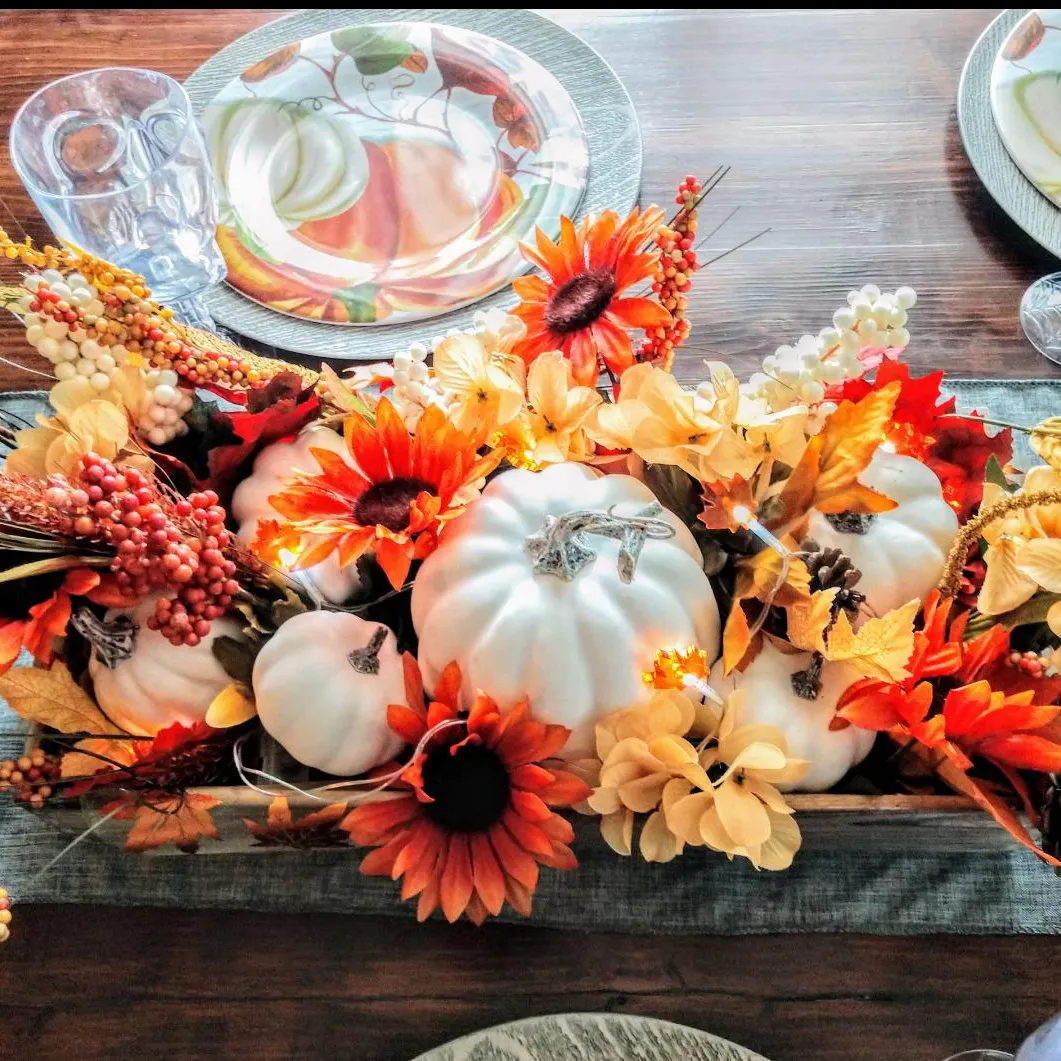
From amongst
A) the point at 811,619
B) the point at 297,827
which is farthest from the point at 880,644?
the point at 297,827

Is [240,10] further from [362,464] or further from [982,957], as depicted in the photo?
[982,957]

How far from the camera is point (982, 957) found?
47cm

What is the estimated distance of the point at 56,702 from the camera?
43 cm

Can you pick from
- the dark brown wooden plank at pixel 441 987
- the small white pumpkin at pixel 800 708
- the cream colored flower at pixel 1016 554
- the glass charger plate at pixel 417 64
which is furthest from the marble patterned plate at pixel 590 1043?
the glass charger plate at pixel 417 64

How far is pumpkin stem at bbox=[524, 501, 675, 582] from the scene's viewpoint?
358 mm

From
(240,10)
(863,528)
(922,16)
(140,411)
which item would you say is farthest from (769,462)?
(240,10)

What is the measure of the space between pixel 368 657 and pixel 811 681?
18cm

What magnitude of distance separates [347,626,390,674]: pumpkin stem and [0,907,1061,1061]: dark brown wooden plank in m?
0.15

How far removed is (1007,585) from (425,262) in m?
0.42

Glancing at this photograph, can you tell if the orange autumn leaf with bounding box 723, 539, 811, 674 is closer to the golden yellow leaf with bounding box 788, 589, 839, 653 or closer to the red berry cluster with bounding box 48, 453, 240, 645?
the golden yellow leaf with bounding box 788, 589, 839, 653

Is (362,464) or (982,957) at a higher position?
(362,464)

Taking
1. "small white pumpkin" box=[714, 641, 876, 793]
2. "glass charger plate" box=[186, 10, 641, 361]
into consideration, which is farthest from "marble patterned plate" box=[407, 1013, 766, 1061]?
"glass charger plate" box=[186, 10, 641, 361]

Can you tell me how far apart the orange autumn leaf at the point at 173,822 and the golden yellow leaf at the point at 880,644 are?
0.85 ft

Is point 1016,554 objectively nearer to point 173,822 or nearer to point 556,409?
point 556,409
